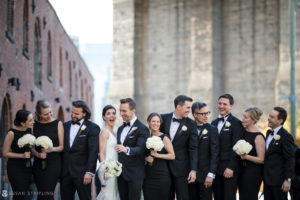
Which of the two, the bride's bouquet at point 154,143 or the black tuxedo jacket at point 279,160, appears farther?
the black tuxedo jacket at point 279,160

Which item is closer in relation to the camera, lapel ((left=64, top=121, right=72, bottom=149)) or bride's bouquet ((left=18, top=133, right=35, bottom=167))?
bride's bouquet ((left=18, top=133, right=35, bottom=167))

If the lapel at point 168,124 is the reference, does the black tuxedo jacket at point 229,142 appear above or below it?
below

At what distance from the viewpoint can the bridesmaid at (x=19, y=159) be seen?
8.93 metres

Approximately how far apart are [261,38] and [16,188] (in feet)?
93.6

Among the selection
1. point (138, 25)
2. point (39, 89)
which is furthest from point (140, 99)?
point (39, 89)

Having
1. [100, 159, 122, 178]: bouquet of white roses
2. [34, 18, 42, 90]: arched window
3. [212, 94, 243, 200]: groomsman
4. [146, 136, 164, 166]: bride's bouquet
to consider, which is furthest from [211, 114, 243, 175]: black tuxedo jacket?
[34, 18, 42, 90]: arched window

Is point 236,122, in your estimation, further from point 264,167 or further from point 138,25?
point 138,25

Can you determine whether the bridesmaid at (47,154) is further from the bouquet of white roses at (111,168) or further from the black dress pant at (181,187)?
the black dress pant at (181,187)

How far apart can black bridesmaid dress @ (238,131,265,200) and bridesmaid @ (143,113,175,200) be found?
121 cm

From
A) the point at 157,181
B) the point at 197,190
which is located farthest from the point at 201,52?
the point at 157,181

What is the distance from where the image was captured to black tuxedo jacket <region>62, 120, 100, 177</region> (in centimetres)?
902

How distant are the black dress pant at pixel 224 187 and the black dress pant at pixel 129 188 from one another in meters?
1.43

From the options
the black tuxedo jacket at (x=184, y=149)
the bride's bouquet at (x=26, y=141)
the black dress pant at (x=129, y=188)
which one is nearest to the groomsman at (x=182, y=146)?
the black tuxedo jacket at (x=184, y=149)

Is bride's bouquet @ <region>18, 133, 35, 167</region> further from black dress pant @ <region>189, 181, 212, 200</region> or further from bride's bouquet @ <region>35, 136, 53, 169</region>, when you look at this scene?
black dress pant @ <region>189, 181, 212, 200</region>
